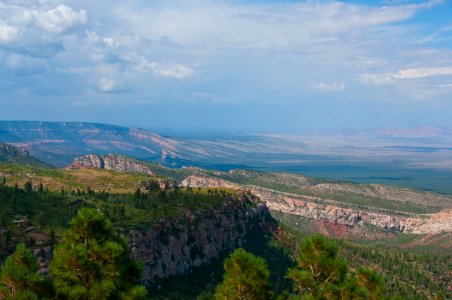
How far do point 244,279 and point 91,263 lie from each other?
8.57 meters

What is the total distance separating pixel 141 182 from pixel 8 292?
168647 mm

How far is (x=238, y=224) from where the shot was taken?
518 feet

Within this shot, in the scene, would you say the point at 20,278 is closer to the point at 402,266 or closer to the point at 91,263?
the point at 91,263

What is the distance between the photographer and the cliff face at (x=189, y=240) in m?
109

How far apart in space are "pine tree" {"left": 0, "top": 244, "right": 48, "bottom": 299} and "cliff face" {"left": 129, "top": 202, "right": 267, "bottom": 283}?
83.1 metres

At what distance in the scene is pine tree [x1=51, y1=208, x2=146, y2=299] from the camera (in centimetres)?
2091

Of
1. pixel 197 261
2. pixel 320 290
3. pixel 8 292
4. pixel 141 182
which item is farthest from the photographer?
pixel 141 182

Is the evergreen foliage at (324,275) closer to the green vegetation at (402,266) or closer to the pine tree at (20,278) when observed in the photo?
the pine tree at (20,278)

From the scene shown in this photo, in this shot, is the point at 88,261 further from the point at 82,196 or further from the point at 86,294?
the point at 82,196

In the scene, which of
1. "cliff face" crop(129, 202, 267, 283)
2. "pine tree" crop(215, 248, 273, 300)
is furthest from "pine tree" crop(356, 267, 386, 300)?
"cliff face" crop(129, 202, 267, 283)

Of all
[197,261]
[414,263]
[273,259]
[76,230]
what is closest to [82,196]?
[197,261]

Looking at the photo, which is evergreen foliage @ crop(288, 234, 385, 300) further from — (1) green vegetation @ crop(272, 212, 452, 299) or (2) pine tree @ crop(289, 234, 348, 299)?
(1) green vegetation @ crop(272, 212, 452, 299)

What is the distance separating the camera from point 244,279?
84.5 ft

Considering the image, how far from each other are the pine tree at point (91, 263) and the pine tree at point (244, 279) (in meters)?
5.80
